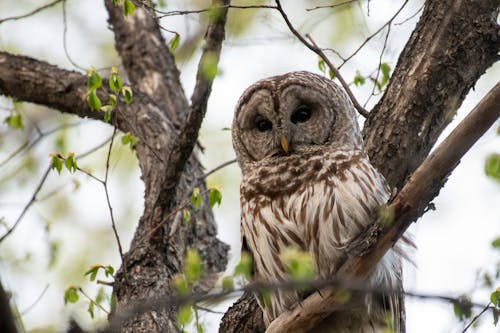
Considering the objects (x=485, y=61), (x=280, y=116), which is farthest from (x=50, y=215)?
(x=485, y=61)

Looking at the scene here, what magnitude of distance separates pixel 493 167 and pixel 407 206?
38 centimetres

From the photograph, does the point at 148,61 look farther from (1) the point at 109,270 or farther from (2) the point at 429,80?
(2) the point at 429,80

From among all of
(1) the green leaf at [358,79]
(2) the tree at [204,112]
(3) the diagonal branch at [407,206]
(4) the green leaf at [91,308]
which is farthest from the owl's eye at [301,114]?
(4) the green leaf at [91,308]

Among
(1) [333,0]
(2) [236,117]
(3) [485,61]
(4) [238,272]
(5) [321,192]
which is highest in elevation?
(1) [333,0]

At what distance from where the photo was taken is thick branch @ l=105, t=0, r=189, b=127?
245 inches

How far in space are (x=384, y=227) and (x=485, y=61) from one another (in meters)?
1.42

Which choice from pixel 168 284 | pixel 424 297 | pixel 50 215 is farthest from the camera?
pixel 50 215

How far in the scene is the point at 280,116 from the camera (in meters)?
4.70

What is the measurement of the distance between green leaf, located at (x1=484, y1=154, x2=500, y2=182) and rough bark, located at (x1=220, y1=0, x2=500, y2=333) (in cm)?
118

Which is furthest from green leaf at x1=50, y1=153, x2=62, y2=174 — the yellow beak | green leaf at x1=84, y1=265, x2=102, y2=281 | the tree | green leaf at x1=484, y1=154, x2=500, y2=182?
green leaf at x1=484, y1=154, x2=500, y2=182

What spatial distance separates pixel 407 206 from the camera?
347 cm

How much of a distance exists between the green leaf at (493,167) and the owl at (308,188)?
78 centimetres

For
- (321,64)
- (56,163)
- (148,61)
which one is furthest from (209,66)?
(148,61)

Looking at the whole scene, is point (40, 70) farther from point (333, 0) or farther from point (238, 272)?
point (238, 272)
